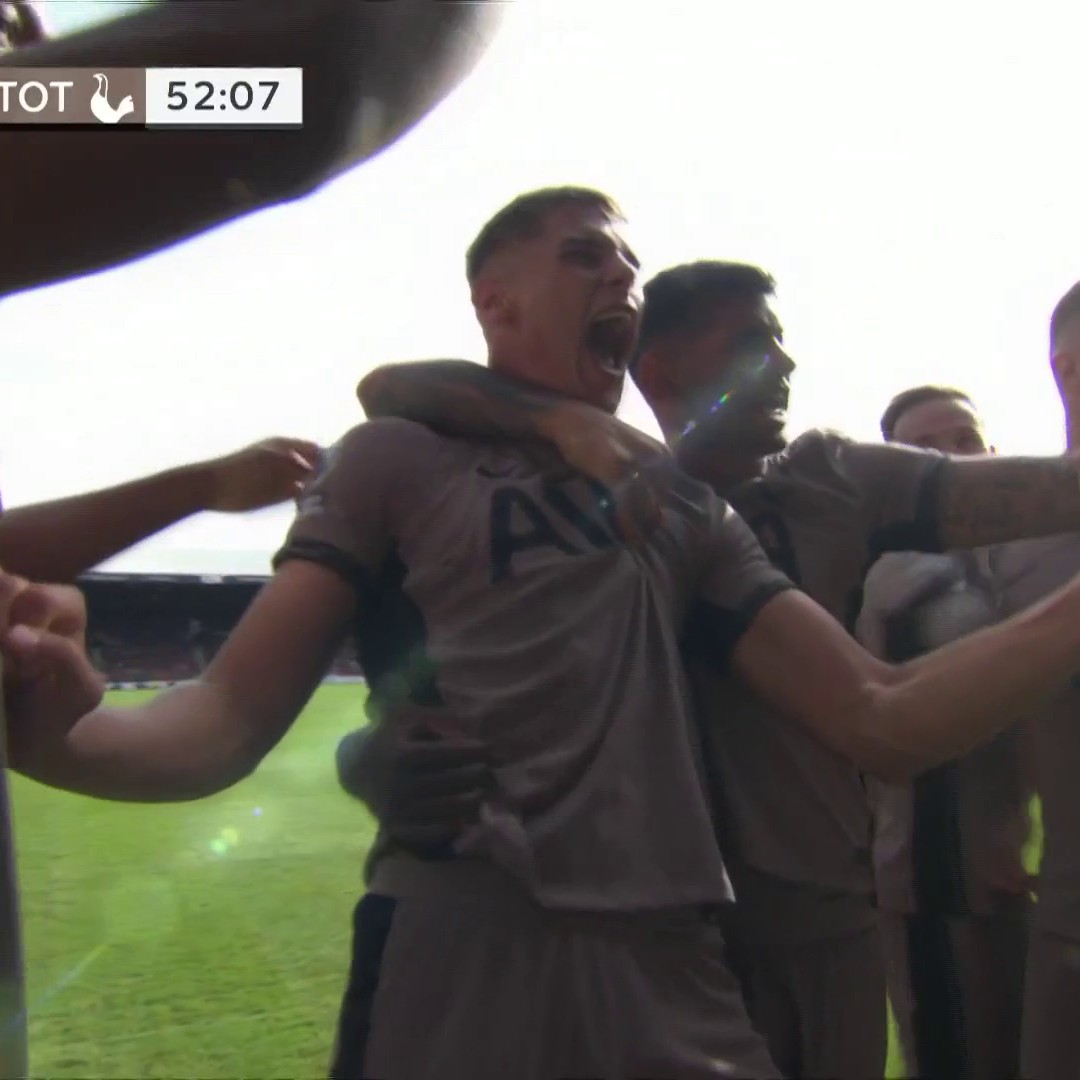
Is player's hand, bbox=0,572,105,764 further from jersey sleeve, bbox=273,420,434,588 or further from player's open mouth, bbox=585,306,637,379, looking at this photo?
player's open mouth, bbox=585,306,637,379

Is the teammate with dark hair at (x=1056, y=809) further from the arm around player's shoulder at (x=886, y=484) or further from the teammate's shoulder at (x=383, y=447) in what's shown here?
the teammate's shoulder at (x=383, y=447)

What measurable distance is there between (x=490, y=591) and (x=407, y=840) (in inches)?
8.5

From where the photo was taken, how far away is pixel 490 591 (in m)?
0.92

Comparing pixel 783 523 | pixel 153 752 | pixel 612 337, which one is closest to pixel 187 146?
pixel 612 337

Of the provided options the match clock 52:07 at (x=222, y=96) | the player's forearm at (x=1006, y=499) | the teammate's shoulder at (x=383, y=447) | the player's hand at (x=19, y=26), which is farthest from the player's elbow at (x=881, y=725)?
the player's hand at (x=19, y=26)

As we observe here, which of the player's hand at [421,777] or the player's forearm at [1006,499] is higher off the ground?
the player's forearm at [1006,499]

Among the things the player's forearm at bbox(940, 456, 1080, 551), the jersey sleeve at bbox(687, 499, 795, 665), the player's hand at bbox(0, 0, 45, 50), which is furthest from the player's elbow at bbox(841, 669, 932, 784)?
the player's hand at bbox(0, 0, 45, 50)

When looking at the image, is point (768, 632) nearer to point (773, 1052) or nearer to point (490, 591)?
point (490, 591)

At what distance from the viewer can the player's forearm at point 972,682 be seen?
933mm

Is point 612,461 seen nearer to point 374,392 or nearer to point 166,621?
point 374,392

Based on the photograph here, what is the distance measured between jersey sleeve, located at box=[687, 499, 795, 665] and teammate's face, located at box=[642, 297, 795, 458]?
17 cm

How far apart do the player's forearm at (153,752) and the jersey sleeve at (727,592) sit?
399 millimetres

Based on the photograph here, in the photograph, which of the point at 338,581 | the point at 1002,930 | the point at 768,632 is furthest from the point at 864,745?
the point at 338,581

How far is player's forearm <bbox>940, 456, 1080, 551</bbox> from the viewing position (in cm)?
110
